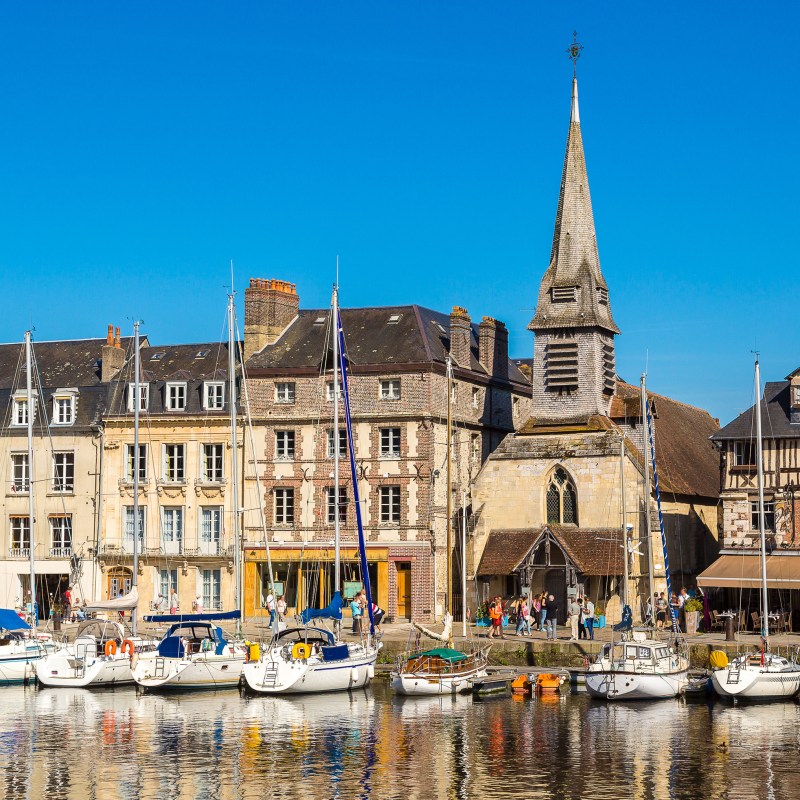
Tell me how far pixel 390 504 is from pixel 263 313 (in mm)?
8955

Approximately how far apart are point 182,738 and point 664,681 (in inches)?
490

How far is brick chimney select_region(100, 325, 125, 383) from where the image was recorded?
2303 inches

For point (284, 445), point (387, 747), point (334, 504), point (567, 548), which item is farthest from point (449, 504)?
point (387, 747)

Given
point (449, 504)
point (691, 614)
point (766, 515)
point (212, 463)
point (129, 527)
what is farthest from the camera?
Answer: point (129, 527)

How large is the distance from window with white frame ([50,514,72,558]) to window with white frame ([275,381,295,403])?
9.31m

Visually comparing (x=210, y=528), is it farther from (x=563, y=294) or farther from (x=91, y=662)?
(x=563, y=294)

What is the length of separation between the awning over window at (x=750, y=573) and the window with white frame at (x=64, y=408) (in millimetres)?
24479

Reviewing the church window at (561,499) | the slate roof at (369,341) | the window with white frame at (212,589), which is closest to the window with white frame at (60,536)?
the window with white frame at (212,589)

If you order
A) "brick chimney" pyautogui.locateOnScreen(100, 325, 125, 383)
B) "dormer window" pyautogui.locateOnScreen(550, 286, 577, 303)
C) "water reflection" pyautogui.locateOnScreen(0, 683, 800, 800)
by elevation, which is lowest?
"water reflection" pyautogui.locateOnScreen(0, 683, 800, 800)

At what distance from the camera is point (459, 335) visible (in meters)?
54.4

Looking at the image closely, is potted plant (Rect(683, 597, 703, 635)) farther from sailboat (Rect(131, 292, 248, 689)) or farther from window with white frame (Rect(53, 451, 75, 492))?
window with white frame (Rect(53, 451, 75, 492))

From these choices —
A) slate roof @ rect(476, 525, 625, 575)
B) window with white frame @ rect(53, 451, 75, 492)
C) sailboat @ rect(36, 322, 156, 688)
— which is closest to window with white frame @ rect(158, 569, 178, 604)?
window with white frame @ rect(53, 451, 75, 492)

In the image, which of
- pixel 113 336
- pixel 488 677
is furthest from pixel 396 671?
pixel 113 336

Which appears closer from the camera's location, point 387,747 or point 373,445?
point 387,747
